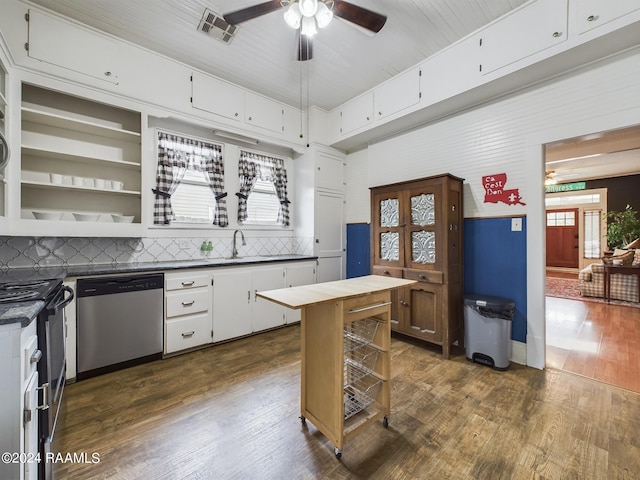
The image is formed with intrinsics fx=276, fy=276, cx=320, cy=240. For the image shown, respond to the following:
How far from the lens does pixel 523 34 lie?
7.88ft

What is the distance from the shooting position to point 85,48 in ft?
8.37

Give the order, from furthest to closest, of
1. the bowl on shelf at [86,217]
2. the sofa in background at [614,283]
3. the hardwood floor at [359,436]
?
the sofa in background at [614,283]
the bowl on shelf at [86,217]
the hardwood floor at [359,436]

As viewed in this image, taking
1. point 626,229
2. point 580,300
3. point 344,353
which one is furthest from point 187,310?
point 626,229

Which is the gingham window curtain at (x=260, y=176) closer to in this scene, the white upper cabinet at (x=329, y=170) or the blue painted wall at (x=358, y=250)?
the white upper cabinet at (x=329, y=170)

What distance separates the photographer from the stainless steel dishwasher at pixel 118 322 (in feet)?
7.77

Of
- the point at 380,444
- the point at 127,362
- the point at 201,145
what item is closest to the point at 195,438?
the point at 380,444

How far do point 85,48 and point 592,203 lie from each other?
462 inches

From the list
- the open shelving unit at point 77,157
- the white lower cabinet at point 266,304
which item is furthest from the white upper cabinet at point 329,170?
the open shelving unit at point 77,157

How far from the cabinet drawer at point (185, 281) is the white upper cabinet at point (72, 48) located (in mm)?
2003

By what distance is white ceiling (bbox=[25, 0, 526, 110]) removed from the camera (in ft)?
7.80

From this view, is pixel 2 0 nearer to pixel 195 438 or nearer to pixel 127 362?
pixel 127 362

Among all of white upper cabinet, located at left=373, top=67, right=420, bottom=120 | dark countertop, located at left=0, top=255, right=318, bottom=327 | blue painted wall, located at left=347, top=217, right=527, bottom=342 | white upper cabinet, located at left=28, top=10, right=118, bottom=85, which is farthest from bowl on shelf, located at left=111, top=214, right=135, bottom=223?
blue painted wall, located at left=347, top=217, right=527, bottom=342

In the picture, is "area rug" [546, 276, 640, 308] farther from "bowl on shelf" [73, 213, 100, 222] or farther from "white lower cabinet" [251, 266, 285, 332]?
"bowl on shelf" [73, 213, 100, 222]

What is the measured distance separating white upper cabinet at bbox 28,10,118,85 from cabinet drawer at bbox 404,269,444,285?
11.9 feet
